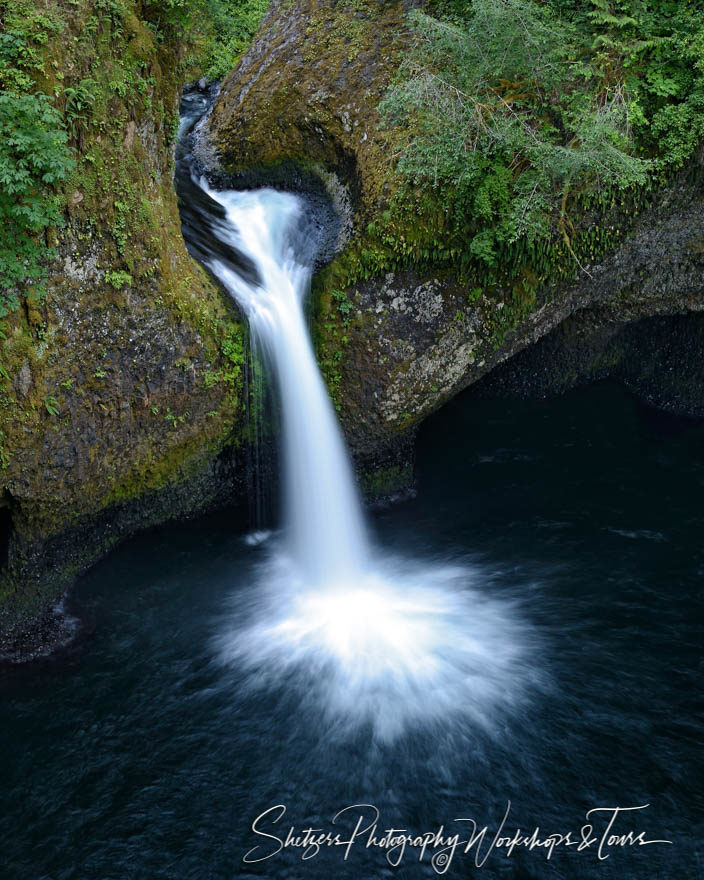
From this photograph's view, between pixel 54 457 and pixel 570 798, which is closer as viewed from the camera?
pixel 570 798

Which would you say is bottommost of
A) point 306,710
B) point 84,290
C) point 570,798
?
point 570,798

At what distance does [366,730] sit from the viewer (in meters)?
6.34

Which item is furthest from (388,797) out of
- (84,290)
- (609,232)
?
(609,232)

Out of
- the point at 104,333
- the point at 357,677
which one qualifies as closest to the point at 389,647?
the point at 357,677

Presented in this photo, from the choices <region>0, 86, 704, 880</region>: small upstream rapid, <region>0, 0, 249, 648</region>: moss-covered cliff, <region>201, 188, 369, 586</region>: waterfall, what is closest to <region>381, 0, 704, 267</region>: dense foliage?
<region>201, 188, 369, 586</region>: waterfall

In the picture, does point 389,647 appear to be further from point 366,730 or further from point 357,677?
point 366,730

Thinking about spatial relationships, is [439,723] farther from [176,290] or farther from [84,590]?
[176,290]

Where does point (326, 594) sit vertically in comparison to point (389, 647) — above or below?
above

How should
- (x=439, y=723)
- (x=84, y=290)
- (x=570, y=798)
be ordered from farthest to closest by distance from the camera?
(x=84, y=290) < (x=439, y=723) < (x=570, y=798)

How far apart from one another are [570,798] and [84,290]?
21.9ft

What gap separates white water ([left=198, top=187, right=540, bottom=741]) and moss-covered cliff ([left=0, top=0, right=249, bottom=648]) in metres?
0.94

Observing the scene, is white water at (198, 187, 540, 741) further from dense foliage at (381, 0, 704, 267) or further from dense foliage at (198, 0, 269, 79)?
dense foliage at (198, 0, 269, 79)

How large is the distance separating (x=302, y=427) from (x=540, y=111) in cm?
513

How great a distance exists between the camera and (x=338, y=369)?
8.87 metres
